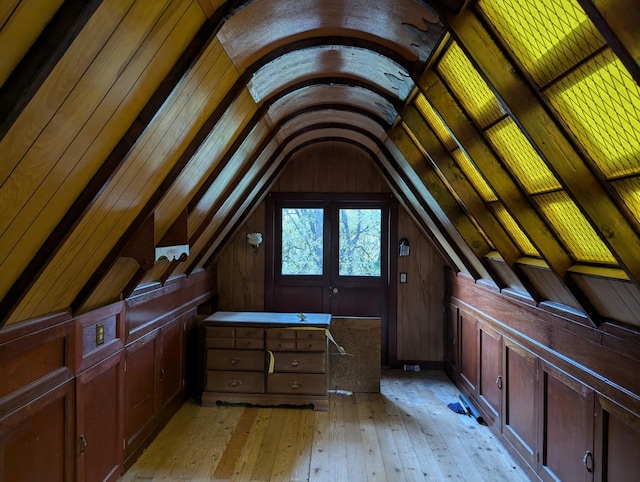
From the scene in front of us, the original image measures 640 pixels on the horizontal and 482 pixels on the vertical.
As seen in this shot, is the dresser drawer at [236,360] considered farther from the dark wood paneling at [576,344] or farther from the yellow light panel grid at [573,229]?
the yellow light panel grid at [573,229]

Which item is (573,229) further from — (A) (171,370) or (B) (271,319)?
(A) (171,370)

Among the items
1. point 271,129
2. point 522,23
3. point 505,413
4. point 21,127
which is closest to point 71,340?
point 21,127

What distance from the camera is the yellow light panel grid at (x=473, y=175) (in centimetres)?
286

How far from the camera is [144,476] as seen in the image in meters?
2.96

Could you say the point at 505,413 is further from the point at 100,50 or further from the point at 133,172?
the point at 100,50

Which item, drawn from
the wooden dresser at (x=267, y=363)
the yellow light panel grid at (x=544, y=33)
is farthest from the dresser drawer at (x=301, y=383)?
the yellow light panel grid at (x=544, y=33)

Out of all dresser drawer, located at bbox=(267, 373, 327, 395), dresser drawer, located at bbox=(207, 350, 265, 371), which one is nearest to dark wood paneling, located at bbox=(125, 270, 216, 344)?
dresser drawer, located at bbox=(207, 350, 265, 371)

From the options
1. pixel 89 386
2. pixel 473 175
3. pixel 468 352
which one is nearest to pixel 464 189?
pixel 473 175

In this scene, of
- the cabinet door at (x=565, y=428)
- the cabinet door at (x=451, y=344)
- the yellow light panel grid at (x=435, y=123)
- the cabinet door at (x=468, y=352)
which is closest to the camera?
the cabinet door at (x=565, y=428)

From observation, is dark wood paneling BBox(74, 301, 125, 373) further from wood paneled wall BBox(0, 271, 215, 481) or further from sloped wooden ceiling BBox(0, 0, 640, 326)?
sloped wooden ceiling BBox(0, 0, 640, 326)

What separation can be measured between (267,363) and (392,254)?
2.16m

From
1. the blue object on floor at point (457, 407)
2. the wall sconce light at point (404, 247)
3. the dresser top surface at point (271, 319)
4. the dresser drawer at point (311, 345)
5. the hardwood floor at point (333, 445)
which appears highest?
the wall sconce light at point (404, 247)

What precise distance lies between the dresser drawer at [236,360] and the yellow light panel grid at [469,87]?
2.83 meters

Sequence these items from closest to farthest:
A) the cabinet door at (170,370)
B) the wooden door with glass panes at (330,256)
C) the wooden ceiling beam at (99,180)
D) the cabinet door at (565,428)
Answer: the wooden ceiling beam at (99,180)
the cabinet door at (565,428)
the cabinet door at (170,370)
the wooden door with glass panes at (330,256)
